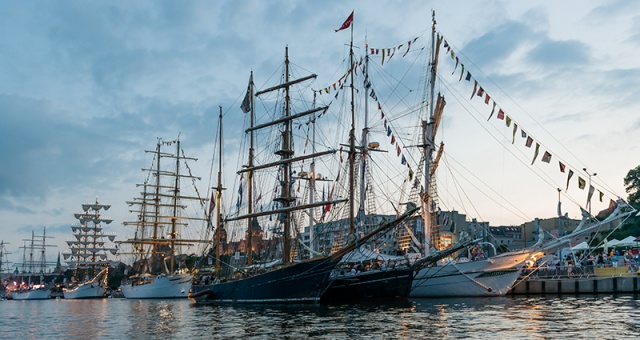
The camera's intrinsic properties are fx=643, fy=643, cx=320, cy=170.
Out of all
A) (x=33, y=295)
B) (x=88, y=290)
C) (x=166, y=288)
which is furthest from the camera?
(x=33, y=295)

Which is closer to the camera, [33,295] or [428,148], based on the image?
[428,148]

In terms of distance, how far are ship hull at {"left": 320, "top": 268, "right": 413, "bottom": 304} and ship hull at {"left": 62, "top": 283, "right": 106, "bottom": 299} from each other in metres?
88.7

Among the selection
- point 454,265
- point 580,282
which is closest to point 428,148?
point 454,265

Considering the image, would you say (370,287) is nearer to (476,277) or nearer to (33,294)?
(476,277)

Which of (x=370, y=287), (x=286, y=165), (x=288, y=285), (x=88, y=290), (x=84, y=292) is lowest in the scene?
(x=84, y=292)

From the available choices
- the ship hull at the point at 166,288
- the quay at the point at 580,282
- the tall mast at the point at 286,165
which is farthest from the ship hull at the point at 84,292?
the quay at the point at 580,282

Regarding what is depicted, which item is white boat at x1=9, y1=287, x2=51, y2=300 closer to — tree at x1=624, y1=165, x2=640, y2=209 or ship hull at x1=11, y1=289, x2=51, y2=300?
ship hull at x1=11, y1=289, x2=51, y2=300

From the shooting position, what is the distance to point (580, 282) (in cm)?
4547

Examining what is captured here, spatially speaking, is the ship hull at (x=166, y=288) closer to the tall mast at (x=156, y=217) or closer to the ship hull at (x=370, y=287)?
the tall mast at (x=156, y=217)

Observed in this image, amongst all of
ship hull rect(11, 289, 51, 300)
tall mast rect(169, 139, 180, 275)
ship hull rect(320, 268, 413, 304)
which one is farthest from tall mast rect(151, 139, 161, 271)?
ship hull rect(320, 268, 413, 304)

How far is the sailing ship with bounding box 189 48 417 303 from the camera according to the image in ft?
136

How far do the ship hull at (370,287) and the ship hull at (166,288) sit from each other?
150 ft

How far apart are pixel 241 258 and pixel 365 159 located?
15.0 m

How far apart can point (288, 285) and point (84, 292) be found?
3548 inches
